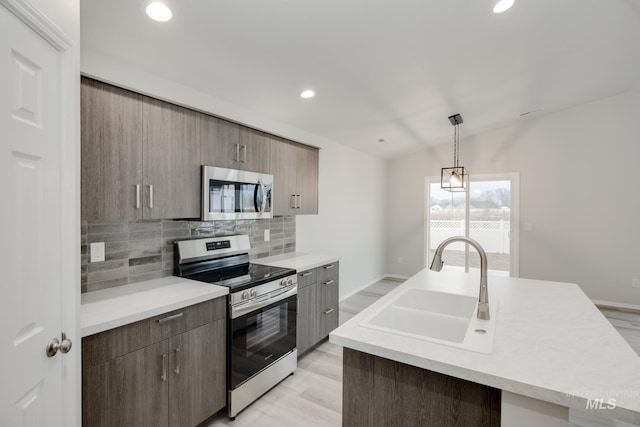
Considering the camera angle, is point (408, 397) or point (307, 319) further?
point (307, 319)

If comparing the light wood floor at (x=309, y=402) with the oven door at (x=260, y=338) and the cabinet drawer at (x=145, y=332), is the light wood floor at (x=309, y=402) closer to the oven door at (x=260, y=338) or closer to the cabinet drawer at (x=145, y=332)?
the oven door at (x=260, y=338)

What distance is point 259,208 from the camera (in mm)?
2686

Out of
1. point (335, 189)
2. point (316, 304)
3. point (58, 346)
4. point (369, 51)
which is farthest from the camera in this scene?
point (335, 189)

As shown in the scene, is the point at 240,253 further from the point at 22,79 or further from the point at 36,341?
the point at 22,79

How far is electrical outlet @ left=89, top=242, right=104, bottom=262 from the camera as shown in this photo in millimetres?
1896

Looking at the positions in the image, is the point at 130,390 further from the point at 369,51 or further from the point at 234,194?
the point at 369,51

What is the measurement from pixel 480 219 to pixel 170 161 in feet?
16.9

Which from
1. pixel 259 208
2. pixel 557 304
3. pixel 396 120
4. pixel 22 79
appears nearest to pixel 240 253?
pixel 259 208

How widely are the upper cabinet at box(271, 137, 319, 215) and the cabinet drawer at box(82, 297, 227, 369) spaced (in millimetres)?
1221

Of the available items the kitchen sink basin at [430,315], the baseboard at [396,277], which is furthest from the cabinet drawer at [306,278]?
the baseboard at [396,277]

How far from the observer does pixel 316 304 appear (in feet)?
9.97

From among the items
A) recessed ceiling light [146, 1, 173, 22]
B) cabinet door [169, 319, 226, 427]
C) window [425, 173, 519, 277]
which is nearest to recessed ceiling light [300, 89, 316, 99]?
recessed ceiling light [146, 1, 173, 22]

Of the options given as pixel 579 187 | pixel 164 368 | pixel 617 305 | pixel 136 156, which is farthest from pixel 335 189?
pixel 617 305

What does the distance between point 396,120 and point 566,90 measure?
7.35 ft
